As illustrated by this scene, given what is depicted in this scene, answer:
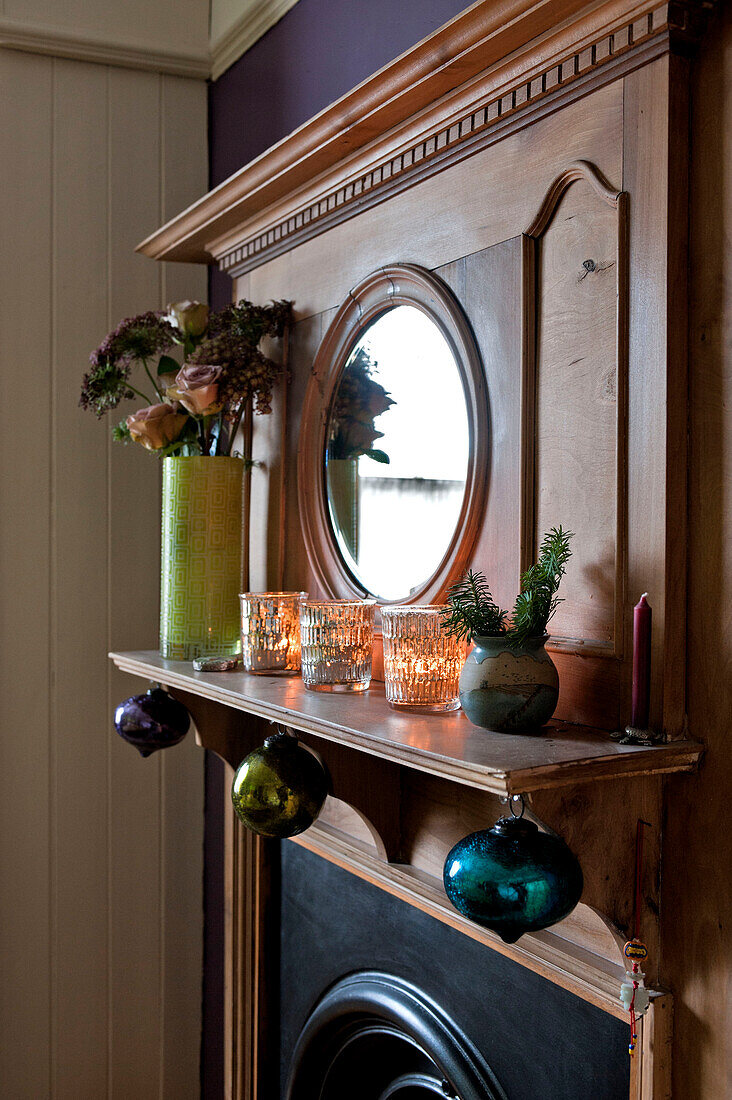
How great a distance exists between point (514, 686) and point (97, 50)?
1.64 meters

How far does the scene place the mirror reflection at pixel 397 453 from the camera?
114 cm

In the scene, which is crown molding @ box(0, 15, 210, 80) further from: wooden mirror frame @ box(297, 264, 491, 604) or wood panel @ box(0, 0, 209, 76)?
wooden mirror frame @ box(297, 264, 491, 604)

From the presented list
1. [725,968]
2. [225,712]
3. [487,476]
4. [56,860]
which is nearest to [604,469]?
[487,476]

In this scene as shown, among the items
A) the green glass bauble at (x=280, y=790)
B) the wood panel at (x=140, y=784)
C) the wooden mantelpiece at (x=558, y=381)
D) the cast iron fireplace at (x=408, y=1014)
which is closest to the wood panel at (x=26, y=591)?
the wood panel at (x=140, y=784)

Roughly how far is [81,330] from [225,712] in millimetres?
892

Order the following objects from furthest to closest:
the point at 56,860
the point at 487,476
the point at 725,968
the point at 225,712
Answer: the point at 56,860 < the point at 225,712 < the point at 487,476 < the point at 725,968

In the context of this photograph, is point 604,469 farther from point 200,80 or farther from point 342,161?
point 200,80

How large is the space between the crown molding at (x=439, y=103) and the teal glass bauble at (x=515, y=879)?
27.7 inches

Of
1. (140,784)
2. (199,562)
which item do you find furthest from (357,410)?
(140,784)

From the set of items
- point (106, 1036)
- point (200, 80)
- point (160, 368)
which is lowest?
point (106, 1036)

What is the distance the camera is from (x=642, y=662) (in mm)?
841

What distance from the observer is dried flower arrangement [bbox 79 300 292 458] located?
140 cm

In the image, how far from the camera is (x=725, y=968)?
827mm

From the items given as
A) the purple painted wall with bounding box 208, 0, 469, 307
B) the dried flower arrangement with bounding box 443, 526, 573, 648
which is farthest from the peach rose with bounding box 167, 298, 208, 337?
the dried flower arrangement with bounding box 443, 526, 573, 648
